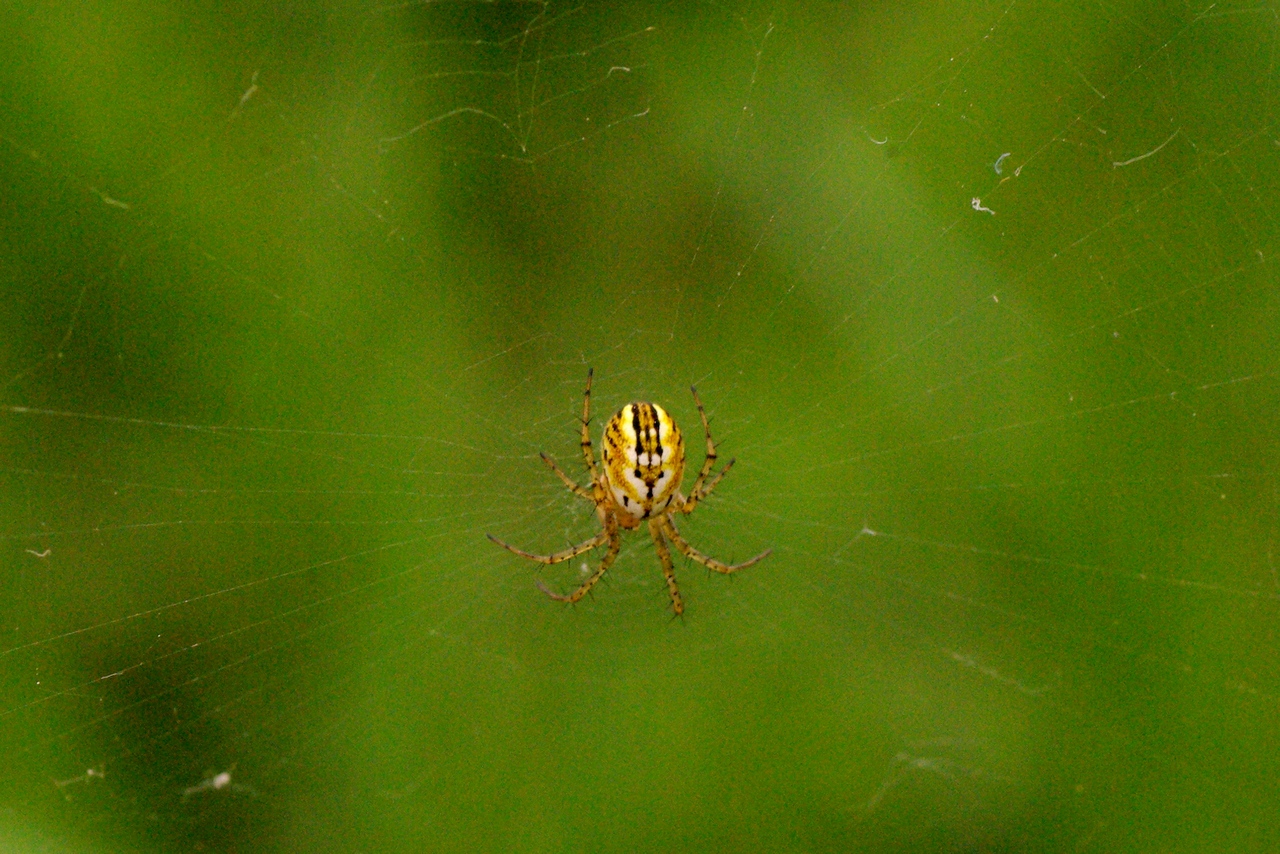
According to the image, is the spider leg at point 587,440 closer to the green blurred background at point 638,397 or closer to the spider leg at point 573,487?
the spider leg at point 573,487

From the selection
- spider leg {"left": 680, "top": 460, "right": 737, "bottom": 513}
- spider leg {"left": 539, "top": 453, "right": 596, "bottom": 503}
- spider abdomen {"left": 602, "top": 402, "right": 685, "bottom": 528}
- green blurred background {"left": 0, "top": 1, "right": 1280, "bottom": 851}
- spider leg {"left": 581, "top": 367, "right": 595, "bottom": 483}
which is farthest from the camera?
spider leg {"left": 680, "top": 460, "right": 737, "bottom": 513}

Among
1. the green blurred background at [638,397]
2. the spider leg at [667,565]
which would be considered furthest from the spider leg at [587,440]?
the spider leg at [667,565]

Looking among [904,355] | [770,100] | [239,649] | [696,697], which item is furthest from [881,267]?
[239,649]

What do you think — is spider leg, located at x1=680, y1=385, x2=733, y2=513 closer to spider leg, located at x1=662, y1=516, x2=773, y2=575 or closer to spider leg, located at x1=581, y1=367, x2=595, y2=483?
spider leg, located at x1=662, y1=516, x2=773, y2=575

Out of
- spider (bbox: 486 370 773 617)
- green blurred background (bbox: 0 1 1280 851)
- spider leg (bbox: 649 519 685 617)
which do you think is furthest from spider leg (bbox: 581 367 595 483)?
spider leg (bbox: 649 519 685 617)

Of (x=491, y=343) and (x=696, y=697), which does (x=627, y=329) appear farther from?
(x=696, y=697)

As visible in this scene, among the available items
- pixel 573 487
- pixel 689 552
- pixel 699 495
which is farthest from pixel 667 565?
pixel 573 487
